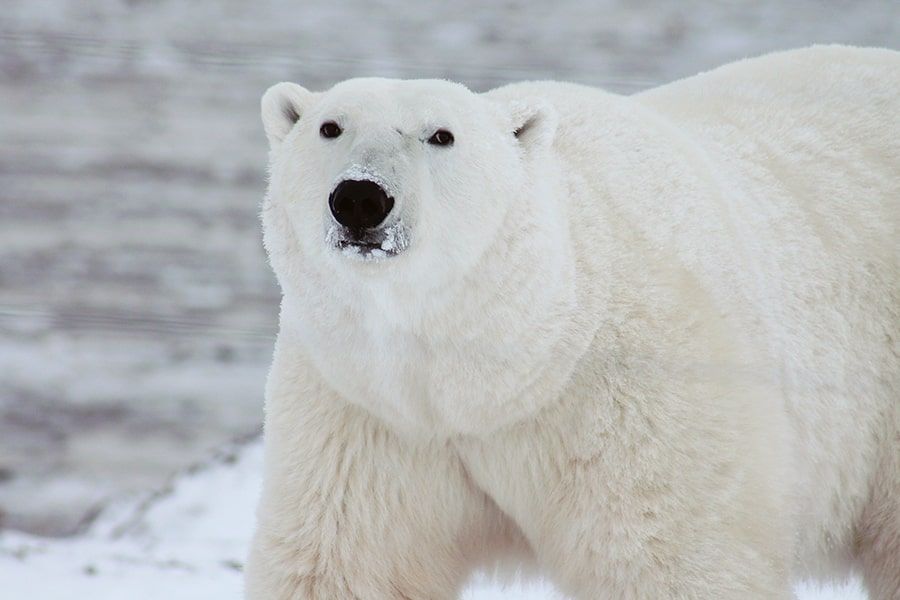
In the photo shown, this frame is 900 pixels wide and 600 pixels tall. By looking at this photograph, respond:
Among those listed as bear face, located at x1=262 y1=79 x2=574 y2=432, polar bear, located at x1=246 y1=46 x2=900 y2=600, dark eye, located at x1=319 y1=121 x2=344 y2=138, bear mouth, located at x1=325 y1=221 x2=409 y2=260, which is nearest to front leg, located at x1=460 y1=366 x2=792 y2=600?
polar bear, located at x1=246 y1=46 x2=900 y2=600

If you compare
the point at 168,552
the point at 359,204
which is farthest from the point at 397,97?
the point at 168,552

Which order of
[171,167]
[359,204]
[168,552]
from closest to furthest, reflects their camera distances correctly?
[359,204], [168,552], [171,167]

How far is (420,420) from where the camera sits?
2188 mm

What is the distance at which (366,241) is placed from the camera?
6.25ft

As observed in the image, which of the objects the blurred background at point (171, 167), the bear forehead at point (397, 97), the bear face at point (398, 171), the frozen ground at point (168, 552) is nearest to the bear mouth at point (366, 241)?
the bear face at point (398, 171)

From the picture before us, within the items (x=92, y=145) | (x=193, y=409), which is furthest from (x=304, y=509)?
(x=193, y=409)

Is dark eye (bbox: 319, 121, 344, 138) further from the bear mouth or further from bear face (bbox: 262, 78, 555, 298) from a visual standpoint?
the bear mouth

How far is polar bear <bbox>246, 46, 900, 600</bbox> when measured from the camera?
2.08 metres

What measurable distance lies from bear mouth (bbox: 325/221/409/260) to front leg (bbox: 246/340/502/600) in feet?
1.51

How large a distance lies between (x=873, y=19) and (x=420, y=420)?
2122mm

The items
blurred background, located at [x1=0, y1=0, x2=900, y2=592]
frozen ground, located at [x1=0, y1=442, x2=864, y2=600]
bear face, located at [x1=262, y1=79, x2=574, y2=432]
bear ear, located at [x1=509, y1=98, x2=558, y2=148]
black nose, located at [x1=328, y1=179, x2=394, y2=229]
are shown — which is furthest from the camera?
frozen ground, located at [x1=0, y1=442, x2=864, y2=600]

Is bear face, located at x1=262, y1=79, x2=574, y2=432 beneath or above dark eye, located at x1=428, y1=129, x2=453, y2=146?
beneath

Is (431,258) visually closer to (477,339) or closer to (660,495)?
(477,339)

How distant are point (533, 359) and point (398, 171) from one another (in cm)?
43
